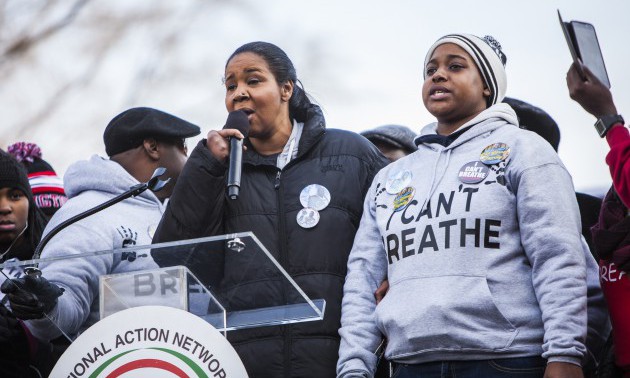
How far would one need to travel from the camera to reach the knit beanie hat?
4.93 meters

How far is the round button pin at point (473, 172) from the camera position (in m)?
3.47

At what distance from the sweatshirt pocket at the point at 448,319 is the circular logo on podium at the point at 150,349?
26.8 inches

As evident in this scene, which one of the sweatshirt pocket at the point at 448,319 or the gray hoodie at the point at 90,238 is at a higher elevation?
the gray hoodie at the point at 90,238

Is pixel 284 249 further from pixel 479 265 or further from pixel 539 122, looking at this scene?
pixel 539 122

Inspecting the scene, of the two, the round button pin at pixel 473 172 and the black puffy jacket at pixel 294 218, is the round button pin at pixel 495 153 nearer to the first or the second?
the round button pin at pixel 473 172

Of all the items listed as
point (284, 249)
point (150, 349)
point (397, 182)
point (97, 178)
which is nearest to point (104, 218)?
point (97, 178)

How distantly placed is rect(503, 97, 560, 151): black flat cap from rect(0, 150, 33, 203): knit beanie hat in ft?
7.55

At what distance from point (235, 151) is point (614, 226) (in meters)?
1.29

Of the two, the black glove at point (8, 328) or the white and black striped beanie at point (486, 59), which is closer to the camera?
the white and black striped beanie at point (486, 59)

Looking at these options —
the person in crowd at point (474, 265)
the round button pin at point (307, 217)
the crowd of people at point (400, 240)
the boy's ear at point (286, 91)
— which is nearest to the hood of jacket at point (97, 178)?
the crowd of people at point (400, 240)

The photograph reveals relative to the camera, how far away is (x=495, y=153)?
3510mm

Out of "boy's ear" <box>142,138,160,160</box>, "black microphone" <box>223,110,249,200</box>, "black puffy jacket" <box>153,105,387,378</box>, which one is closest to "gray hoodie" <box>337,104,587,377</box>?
"black puffy jacket" <box>153,105,387,378</box>

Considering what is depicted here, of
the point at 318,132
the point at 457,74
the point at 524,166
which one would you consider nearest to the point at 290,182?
the point at 318,132

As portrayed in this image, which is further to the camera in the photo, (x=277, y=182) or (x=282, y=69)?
(x=282, y=69)
